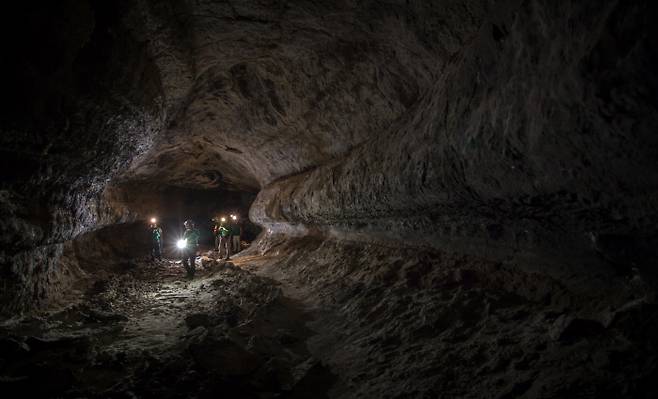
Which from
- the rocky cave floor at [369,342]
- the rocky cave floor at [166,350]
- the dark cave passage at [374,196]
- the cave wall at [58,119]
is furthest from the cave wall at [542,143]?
the cave wall at [58,119]

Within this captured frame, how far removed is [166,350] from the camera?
3.23 metres

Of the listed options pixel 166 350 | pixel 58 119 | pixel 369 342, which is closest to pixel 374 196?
pixel 369 342

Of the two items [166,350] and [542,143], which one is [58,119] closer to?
[166,350]

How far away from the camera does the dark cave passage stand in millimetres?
1757

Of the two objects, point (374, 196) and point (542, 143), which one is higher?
point (374, 196)

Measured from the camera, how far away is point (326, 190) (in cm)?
581

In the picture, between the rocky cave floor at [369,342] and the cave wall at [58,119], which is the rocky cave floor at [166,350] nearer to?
the rocky cave floor at [369,342]

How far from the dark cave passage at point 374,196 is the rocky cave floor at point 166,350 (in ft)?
0.09

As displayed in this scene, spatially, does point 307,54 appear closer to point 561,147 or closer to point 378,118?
point 378,118

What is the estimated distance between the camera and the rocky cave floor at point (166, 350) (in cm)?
248

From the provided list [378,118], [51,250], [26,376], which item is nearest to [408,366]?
[26,376]

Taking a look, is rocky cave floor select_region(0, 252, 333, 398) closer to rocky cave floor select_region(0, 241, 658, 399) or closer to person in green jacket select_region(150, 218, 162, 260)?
rocky cave floor select_region(0, 241, 658, 399)

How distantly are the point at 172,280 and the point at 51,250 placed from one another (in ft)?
8.69

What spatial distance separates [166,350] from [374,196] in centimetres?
Result: 280
